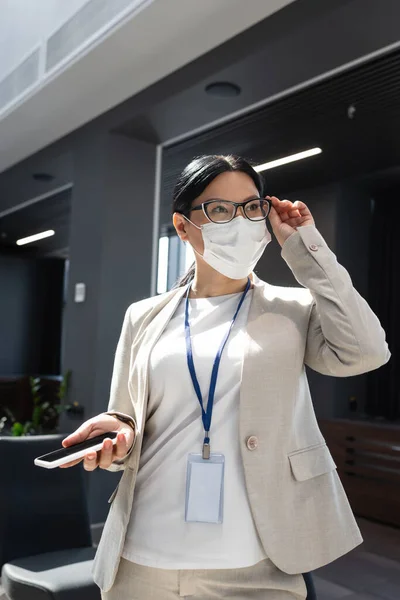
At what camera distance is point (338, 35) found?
286cm

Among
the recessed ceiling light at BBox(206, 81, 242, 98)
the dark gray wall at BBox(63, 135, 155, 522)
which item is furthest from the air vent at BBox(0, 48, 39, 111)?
the recessed ceiling light at BBox(206, 81, 242, 98)

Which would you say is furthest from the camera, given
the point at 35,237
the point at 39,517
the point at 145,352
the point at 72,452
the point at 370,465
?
the point at 35,237

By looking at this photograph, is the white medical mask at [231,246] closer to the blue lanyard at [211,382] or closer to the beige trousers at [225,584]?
the blue lanyard at [211,382]

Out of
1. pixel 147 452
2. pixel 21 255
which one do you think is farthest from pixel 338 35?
pixel 21 255

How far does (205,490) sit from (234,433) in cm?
11

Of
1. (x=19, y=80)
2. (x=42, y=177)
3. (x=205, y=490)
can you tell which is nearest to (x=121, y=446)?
(x=205, y=490)

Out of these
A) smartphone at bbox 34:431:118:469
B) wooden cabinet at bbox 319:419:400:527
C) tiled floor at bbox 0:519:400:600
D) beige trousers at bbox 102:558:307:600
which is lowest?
tiled floor at bbox 0:519:400:600

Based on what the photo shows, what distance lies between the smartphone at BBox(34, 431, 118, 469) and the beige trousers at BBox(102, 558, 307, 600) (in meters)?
0.22

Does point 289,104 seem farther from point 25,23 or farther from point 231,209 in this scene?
point 231,209

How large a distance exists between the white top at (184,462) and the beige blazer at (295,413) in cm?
2

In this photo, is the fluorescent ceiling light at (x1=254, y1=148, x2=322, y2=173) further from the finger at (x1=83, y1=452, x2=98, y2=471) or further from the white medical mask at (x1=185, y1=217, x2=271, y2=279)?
the finger at (x1=83, y1=452, x2=98, y2=471)

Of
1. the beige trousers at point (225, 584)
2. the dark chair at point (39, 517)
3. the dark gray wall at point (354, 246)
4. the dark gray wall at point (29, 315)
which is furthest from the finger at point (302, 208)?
the dark gray wall at point (29, 315)

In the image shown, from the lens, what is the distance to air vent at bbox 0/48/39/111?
4.07 metres

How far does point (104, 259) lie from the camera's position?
4.22 metres
